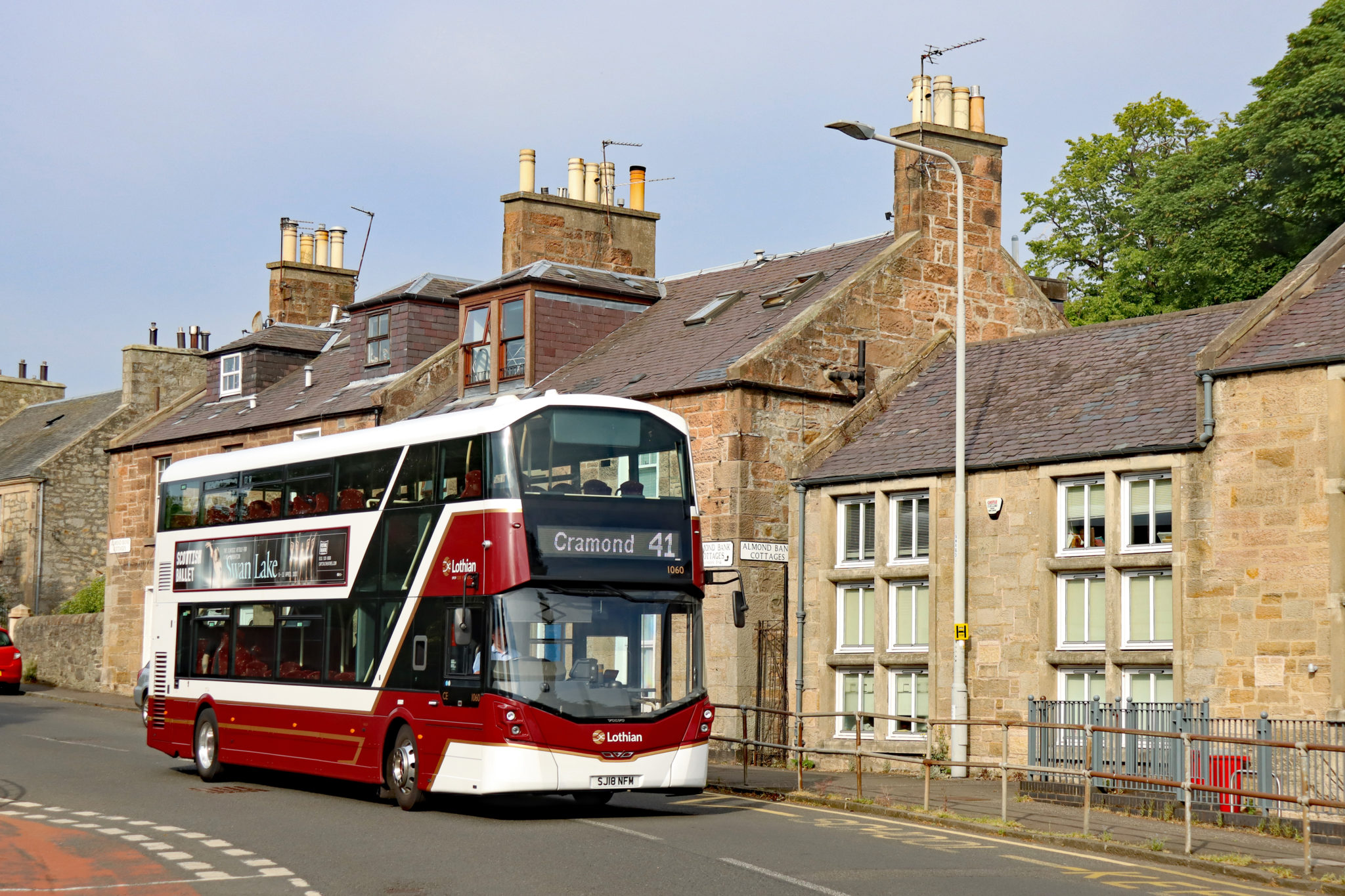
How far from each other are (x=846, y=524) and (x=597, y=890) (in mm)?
14215

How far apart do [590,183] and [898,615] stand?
16269mm

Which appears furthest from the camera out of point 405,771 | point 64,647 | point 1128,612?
point 64,647

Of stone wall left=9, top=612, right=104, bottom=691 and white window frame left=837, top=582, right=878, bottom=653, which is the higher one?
white window frame left=837, top=582, right=878, bottom=653

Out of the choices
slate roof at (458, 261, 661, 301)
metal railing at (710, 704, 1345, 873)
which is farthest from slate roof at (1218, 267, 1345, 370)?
slate roof at (458, 261, 661, 301)

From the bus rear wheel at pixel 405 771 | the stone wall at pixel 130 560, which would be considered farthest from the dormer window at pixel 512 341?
the bus rear wheel at pixel 405 771

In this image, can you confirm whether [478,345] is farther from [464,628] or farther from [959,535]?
[464,628]

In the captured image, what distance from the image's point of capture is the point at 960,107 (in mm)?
28953

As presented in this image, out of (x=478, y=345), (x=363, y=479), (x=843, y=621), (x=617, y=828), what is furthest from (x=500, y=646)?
(x=478, y=345)

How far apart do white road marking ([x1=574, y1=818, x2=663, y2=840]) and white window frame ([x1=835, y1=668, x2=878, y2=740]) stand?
28.5ft

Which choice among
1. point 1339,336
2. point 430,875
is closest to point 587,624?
point 430,875

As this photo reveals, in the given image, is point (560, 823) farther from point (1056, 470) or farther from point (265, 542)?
point (1056, 470)

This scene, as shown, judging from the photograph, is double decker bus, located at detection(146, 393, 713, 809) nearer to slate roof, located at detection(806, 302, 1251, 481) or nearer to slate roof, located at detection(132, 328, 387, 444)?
slate roof, located at detection(806, 302, 1251, 481)

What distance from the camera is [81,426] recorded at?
53938 millimetres

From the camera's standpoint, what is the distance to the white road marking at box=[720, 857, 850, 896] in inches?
450
